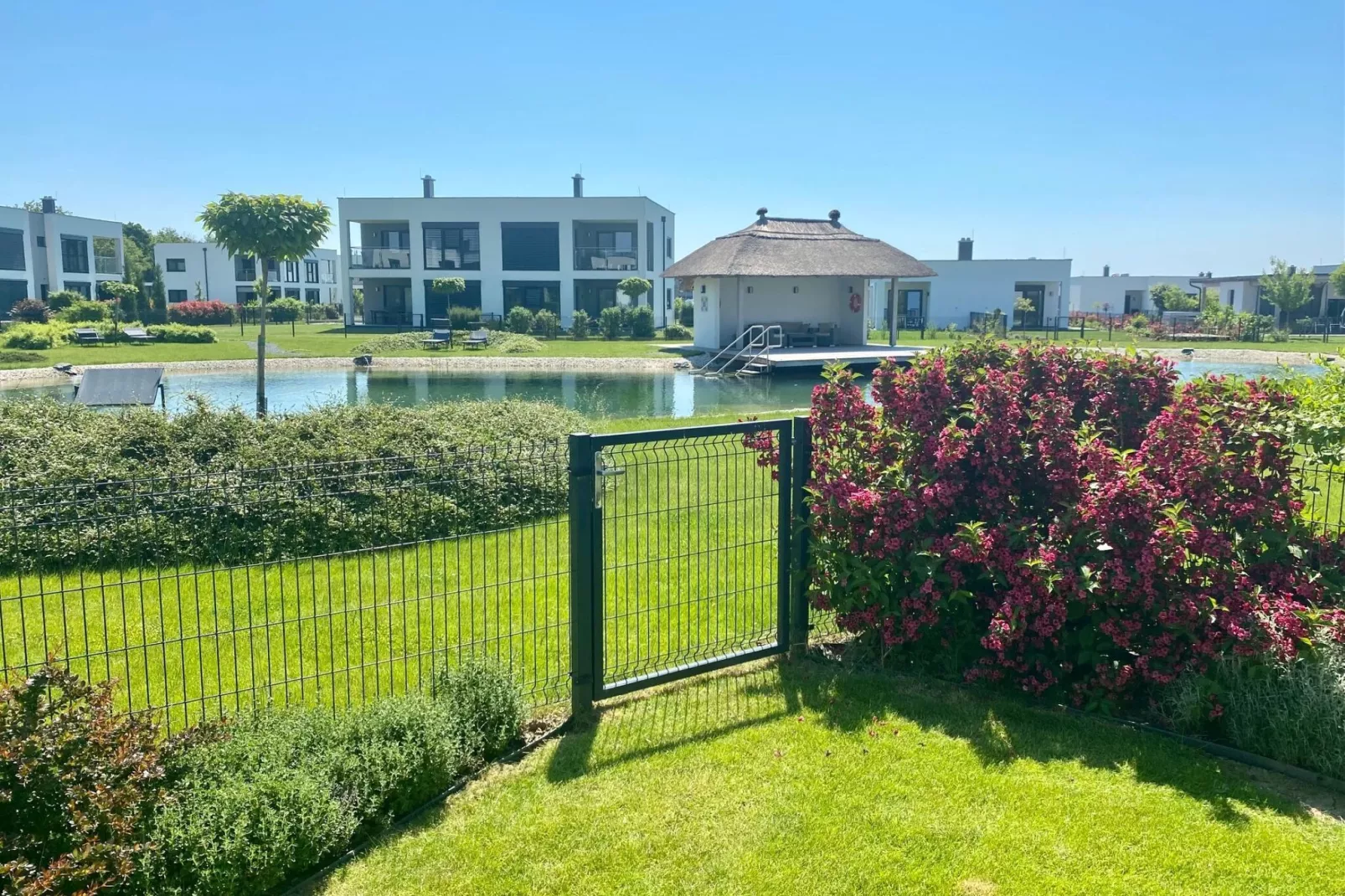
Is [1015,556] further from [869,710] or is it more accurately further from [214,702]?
[214,702]

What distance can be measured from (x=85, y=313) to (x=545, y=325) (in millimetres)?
21726

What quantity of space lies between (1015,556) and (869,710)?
0.98 metres

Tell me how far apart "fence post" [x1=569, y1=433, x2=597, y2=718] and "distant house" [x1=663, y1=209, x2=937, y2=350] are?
28.6 meters

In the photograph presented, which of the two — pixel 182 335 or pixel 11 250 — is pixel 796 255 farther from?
pixel 11 250

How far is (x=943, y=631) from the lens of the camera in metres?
4.86

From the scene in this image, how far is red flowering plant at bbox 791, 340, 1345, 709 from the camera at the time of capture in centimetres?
420

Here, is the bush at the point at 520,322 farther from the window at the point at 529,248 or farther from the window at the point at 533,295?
the window at the point at 529,248

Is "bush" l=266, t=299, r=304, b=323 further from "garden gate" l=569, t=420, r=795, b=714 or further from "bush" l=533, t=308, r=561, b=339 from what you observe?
"garden gate" l=569, t=420, r=795, b=714

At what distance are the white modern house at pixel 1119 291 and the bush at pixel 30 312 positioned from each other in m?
61.1

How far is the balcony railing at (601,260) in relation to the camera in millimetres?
47375

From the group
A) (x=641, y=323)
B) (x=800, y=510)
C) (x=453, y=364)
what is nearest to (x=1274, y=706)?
(x=800, y=510)

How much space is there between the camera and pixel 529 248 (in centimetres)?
4800

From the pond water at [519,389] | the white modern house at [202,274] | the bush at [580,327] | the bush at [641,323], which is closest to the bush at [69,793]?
the pond water at [519,389]

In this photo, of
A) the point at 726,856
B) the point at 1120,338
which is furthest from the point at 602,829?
Result: the point at 1120,338
